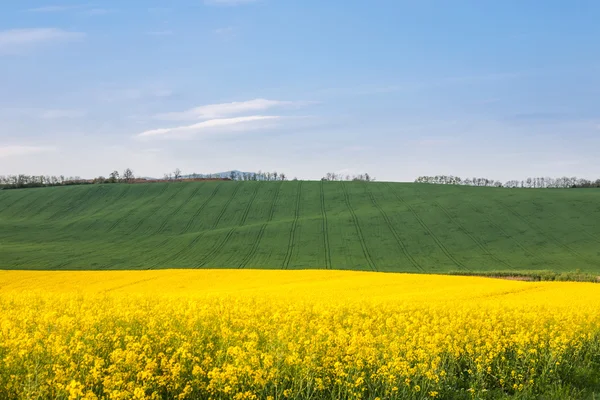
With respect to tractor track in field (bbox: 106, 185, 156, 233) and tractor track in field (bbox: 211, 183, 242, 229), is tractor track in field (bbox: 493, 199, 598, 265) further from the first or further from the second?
tractor track in field (bbox: 106, 185, 156, 233)

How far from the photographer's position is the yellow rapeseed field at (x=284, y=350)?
235 inches

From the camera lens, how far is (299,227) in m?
55.6

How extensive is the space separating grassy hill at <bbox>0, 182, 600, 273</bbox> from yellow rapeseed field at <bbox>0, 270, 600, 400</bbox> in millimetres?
31183

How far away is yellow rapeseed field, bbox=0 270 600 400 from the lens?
5.98 m

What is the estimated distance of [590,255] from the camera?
45.3m

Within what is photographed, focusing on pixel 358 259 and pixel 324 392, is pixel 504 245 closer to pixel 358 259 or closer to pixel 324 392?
pixel 358 259

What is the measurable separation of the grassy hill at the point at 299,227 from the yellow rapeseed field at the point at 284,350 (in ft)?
102

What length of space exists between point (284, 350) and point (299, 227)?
4838 cm

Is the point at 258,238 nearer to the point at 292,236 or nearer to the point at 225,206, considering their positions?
the point at 292,236

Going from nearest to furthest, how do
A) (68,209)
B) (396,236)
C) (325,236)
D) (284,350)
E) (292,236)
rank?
(284,350)
(396,236)
(325,236)
(292,236)
(68,209)

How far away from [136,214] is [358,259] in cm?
3361

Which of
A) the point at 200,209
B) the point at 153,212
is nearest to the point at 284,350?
the point at 200,209

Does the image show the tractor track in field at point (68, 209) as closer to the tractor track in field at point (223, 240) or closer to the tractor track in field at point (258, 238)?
the tractor track in field at point (223, 240)

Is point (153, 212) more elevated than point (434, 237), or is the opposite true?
point (153, 212)
